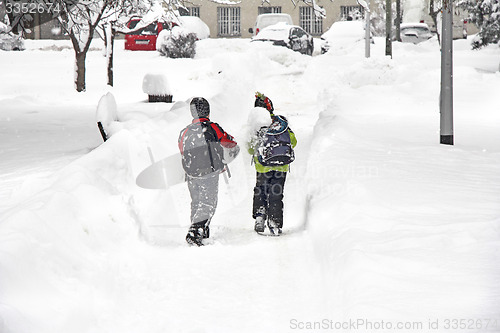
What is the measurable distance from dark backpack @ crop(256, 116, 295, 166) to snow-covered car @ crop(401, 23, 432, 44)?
100ft

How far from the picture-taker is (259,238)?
266 inches

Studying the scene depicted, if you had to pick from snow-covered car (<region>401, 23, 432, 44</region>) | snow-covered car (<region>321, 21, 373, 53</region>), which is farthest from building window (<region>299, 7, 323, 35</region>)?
snow-covered car (<region>321, 21, 373, 53</region>)

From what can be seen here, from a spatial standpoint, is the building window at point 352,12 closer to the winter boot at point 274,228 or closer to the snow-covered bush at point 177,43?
the snow-covered bush at point 177,43

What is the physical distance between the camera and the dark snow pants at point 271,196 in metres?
6.92

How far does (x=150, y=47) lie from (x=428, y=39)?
15.6 m

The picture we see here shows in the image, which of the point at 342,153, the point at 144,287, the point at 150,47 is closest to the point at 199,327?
the point at 144,287

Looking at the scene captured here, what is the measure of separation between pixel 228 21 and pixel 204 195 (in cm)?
4090

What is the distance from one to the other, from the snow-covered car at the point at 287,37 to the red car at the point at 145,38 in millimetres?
5140

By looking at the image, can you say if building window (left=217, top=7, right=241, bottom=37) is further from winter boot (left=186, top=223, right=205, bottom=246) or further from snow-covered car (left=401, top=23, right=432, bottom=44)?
winter boot (left=186, top=223, right=205, bottom=246)

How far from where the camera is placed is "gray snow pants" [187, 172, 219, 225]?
6637mm

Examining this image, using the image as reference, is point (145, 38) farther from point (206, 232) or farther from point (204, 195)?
point (206, 232)

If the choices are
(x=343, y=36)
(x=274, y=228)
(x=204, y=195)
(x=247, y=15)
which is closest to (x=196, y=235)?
(x=204, y=195)

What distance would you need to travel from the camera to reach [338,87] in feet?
61.7

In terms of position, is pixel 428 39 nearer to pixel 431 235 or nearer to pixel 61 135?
pixel 61 135
